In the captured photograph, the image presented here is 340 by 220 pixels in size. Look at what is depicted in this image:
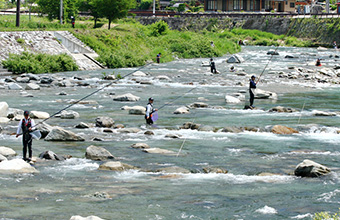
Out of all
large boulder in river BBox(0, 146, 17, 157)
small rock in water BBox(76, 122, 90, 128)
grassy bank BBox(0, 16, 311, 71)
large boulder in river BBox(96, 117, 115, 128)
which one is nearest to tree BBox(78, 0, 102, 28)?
grassy bank BBox(0, 16, 311, 71)

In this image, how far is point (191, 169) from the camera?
14.9 metres

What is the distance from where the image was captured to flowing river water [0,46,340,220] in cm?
1162

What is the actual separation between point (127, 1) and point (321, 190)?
54317 mm

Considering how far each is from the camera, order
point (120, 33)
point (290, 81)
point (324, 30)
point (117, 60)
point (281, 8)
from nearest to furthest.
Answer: point (290, 81), point (117, 60), point (120, 33), point (324, 30), point (281, 8)

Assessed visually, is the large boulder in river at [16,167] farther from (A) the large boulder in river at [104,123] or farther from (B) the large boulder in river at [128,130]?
(A) the large boulder in river at [104,123]

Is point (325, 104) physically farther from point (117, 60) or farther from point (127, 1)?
point (127, 1)

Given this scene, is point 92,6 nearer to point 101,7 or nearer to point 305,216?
point 101,7

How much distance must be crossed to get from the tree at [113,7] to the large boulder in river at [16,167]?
5077 cm

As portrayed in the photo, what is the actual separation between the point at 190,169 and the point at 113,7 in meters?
51.2

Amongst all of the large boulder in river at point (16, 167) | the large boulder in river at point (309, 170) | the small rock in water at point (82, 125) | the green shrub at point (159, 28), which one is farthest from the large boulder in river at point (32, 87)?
the green shrub at point (159, 28)

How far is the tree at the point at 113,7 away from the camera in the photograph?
6367cm

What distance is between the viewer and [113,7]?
6375cm

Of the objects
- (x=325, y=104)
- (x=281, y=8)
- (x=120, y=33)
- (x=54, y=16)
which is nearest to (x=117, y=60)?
(x=120, y=33)

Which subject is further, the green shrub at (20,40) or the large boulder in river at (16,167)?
the green shrub at (20,40)
